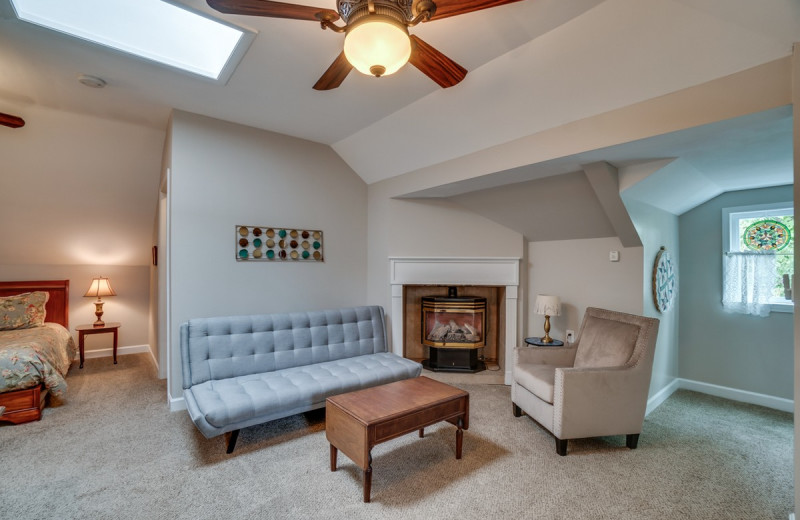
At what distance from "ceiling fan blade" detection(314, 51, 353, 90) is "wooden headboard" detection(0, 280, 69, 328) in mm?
4737

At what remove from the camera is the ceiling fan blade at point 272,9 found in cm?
139

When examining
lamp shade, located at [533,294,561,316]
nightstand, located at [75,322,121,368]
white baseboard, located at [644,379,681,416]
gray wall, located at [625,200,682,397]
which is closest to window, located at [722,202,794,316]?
gray wall, located at [625,200,682,397]

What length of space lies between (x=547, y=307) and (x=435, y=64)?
8.90ft

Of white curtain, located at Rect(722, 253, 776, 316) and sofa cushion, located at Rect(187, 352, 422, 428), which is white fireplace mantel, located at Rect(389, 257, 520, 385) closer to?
sofa cushion, located at Rect(187, 352, 422, 428)

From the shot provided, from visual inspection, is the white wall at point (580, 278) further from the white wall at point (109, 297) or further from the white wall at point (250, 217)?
the white wall at point (109, 297)

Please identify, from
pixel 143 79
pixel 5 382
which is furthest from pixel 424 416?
pixel 5 382

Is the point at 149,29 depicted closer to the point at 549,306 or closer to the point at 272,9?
the point at 272,9

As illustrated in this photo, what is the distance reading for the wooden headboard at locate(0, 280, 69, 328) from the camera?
442 cm

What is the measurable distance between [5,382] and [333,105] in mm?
3319

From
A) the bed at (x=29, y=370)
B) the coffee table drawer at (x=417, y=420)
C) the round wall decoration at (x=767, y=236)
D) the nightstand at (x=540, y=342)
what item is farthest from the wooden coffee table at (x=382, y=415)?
the round wall decoration at (x=767, y=236)

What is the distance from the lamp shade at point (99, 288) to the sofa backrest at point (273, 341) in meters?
2.44

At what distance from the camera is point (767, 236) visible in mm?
3555

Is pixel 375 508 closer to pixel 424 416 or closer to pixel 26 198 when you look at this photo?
pixel 424 416

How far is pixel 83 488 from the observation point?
213cm
